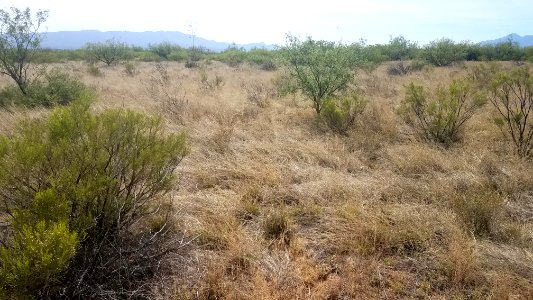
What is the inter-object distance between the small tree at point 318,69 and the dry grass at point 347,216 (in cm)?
223

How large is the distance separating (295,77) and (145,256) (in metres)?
7.25

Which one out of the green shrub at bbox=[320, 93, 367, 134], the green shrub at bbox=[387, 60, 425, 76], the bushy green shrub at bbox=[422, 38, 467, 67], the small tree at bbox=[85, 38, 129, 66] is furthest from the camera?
the small tree at bbox=[85, 38, 129, 66]

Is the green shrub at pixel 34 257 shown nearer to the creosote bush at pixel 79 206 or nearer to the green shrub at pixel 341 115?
the creosote bush at pixel 79 206

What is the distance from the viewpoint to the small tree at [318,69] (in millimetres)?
8766

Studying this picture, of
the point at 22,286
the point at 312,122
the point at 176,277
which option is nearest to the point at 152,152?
the point at 176,277

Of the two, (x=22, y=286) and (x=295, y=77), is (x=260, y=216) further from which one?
(x=295, y=77)

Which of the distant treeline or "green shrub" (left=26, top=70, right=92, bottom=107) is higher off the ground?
the distant treeline

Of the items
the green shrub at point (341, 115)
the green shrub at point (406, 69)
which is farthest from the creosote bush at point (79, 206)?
the green shrub at point (406, 69)

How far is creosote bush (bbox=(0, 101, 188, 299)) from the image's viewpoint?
80.6 inches

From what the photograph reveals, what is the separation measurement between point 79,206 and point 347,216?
8.47 ft

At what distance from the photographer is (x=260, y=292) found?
263 centimetres

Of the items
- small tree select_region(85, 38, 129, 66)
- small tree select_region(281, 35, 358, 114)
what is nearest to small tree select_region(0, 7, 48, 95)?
small tree select_region(281, 35, 358, 114)

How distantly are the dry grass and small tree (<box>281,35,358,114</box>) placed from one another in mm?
2227

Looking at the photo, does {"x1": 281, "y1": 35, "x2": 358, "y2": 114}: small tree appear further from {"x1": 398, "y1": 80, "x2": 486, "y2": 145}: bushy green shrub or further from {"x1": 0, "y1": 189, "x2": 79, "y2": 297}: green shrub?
{"x1": 0, "y1": 189, "x2": 79, "y2": 297}: green shrub
